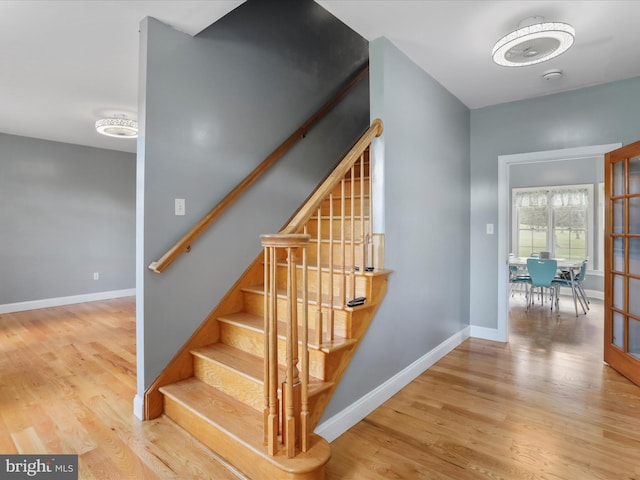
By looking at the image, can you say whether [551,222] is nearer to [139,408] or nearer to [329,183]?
[329,183]

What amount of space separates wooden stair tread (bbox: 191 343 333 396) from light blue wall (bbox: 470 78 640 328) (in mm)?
2574

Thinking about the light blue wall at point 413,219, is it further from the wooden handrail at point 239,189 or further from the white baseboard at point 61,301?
the white baseboard at point 61,301

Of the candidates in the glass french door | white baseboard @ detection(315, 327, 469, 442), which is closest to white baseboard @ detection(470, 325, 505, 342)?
white baseboard @ detection(315, 327, 469, 442)

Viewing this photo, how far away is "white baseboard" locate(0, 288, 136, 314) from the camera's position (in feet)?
15.7

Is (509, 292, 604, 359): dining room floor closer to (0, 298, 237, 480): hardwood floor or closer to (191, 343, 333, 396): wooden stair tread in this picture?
(191, 343, 333, 396): wooden stair tread

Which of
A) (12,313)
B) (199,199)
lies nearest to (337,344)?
(199,199)

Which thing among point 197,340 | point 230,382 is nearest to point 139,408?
point 197,340

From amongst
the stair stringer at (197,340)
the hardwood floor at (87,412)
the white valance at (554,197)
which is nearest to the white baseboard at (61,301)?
the hardwood floor at (87,412)

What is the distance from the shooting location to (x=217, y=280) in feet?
8.27

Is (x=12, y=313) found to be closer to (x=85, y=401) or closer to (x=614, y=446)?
(x=85, y=401)

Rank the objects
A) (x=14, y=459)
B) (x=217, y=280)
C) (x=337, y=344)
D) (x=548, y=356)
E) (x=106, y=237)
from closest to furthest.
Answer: (x=14, y=459)
(x=337, y=344)
(x=217, y=280)
(x=548, y=356)
(x=106, y=237)

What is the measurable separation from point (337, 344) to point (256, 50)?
2.39m

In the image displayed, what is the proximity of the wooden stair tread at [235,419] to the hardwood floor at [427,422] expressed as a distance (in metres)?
0.17

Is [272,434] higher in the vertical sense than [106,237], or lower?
lower
